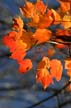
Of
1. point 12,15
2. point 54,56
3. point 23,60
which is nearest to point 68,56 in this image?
point 54,56

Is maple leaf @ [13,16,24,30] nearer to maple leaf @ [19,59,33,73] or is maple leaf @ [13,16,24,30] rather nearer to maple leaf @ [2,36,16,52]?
maple leaf @ [2,36,16,52]

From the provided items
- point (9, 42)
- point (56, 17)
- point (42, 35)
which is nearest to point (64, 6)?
point (56, 17)

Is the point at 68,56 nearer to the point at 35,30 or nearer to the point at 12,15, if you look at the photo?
the point at 35,30

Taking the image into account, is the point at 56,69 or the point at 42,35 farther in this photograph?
the point at 42,35

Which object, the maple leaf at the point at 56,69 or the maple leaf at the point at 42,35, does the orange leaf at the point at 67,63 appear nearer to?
the maple leaf at the point at 56,69

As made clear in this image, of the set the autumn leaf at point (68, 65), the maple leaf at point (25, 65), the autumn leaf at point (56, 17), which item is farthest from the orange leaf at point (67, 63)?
the autumn leaf at point (56, 17)

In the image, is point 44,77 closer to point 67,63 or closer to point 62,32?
point 67,63
